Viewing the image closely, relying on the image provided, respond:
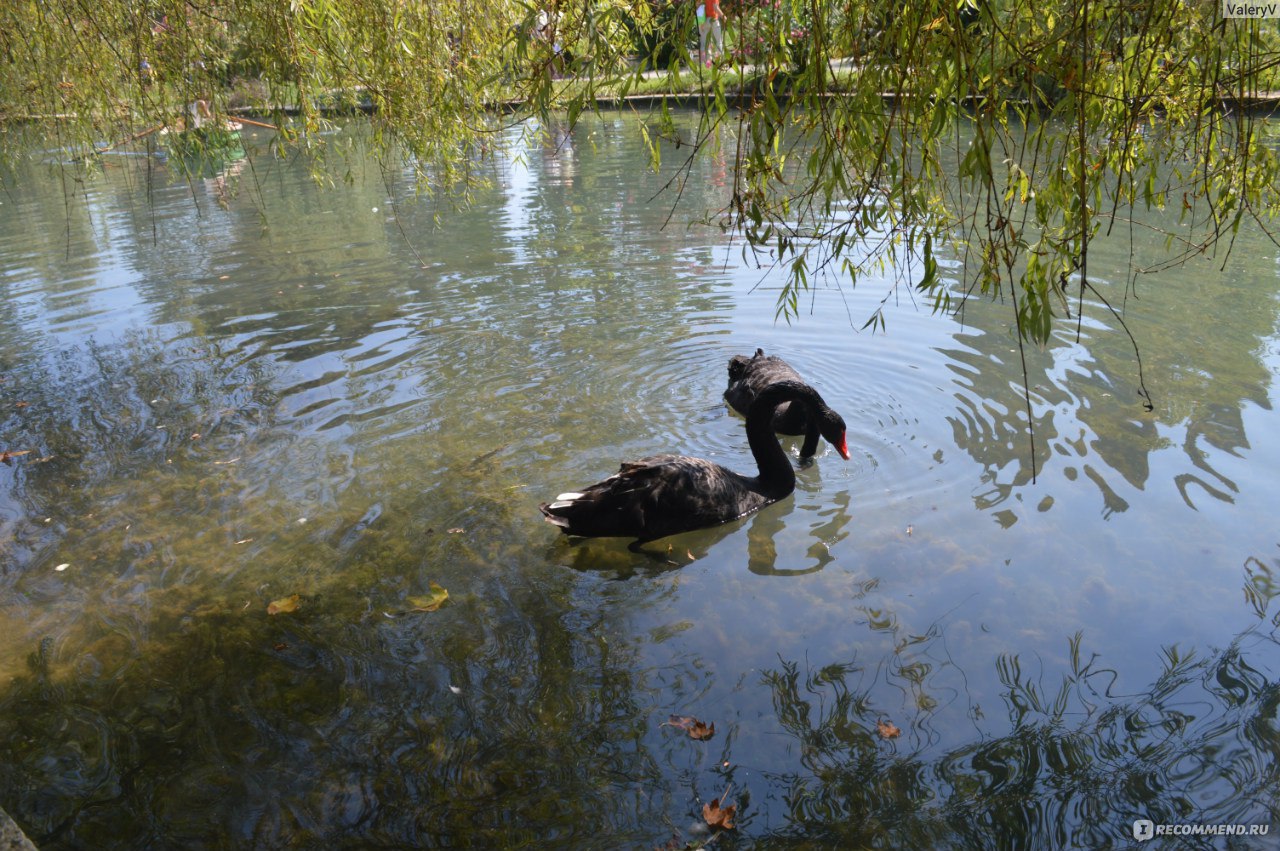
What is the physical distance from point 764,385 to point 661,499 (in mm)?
1476

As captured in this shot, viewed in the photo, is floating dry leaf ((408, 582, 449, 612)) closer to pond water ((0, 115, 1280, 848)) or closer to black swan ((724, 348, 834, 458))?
pond water ((0, 115, 1280, 848))

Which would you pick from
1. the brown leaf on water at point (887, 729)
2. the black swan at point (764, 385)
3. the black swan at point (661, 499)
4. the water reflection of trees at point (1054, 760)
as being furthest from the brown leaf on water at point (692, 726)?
the black swan at point (764, 385)

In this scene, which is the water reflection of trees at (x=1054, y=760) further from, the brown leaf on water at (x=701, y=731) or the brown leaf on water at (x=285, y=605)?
the brown leaf on water at (x=285, y=605)

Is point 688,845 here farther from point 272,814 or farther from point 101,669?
point 101,669

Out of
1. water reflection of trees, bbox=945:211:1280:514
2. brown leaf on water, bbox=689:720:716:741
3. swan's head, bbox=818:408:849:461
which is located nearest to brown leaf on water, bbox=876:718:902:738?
brown leaf on water, bbox=689:720:716:741

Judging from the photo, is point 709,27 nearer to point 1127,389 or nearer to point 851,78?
point 851,78

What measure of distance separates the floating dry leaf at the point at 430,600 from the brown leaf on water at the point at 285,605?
53 cm

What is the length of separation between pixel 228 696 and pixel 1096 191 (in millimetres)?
3736

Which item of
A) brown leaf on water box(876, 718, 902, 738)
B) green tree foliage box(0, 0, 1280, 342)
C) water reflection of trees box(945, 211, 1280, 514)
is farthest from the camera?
water reflection of trees box(945, 211, 1280, 514)

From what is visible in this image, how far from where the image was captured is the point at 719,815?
3.05m

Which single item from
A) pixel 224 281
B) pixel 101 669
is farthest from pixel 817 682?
pixel 224 281

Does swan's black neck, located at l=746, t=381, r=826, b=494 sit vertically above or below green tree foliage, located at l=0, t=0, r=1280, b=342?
below

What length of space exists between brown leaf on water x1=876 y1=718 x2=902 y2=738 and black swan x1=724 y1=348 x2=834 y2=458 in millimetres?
2519

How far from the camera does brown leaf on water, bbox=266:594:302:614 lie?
4.31 m
